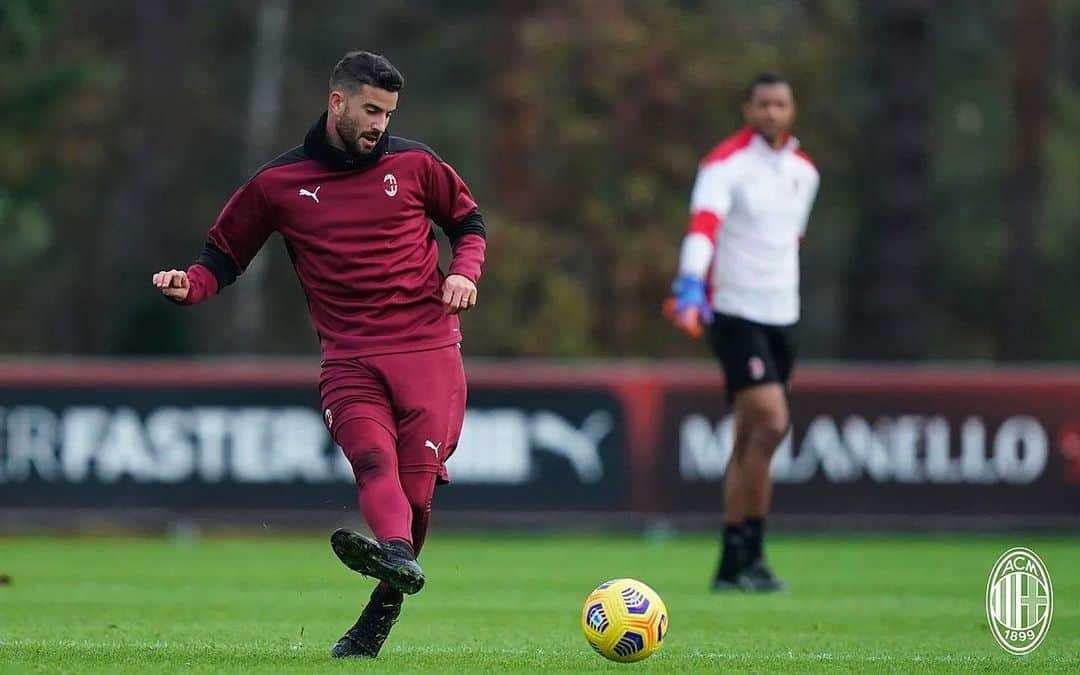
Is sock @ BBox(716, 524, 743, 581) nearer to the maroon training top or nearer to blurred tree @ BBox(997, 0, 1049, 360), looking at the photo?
the maroon training top

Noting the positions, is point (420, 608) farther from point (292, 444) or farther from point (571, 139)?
point (571, 139)

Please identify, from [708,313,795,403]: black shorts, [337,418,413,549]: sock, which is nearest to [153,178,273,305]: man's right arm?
[337,418,413,549]: sock

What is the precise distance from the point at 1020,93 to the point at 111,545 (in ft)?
85.4

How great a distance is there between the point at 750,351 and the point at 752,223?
2.50 feet

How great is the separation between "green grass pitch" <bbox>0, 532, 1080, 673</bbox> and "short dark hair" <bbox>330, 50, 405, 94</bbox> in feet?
6.89

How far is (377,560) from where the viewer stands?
6.95 meters

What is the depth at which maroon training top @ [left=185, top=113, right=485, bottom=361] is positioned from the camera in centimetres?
769

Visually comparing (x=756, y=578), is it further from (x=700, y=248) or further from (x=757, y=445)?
(x=700, y=248)

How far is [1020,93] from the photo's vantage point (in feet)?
127

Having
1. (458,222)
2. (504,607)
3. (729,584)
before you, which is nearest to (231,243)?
(458,222)

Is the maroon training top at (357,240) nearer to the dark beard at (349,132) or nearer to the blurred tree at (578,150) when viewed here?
the dark beard at (349,132)

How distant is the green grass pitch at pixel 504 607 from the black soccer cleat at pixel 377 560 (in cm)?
38

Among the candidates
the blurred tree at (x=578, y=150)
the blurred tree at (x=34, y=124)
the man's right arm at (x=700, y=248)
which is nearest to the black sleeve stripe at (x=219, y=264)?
the man's right arm at (x=700, y=248)

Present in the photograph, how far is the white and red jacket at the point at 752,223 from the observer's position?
37.3 ft
